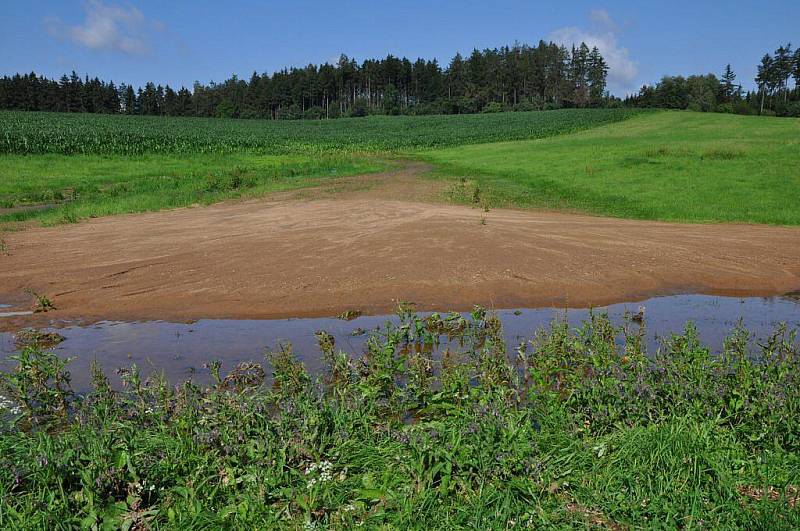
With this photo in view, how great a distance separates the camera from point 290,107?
12750cm

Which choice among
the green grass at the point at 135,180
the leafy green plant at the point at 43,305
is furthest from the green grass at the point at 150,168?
the leafy green plant at the point at 43,305

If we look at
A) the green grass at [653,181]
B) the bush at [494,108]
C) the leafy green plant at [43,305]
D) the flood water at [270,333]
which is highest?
the bush at [494,108]

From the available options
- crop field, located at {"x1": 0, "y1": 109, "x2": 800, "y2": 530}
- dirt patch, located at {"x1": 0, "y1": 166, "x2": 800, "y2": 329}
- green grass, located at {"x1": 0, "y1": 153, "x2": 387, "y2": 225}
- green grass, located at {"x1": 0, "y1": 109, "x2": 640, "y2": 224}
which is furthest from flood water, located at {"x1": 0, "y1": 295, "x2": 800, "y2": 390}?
green grass, located at {"x1": 0, "y1": 109, "x2": 640, "y2": 224}

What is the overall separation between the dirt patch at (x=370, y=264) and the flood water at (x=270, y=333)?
0.46m

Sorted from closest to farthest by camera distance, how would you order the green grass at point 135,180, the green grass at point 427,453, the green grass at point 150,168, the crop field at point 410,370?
the green grass at point 427,453 → the crop field at point 410,370 → the green grass at point 135,180 → the green grass at point 150,168

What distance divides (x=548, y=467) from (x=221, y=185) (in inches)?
819

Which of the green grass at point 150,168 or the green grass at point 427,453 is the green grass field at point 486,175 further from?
the green grass at point 427,453

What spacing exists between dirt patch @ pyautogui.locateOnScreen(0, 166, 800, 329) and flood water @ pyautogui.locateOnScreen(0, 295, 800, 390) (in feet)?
1.50

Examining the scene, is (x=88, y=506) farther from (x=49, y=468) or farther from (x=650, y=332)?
(x=650, y=332)

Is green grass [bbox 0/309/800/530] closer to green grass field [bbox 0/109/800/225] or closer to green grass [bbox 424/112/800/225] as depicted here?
green grass field [bbox 0/109/800/225]

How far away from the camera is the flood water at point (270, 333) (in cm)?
726

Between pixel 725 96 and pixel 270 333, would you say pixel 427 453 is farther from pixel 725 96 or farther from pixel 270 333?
pixel 725 96

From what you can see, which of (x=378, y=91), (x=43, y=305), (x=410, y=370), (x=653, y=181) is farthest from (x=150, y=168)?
(x=378, y=91)

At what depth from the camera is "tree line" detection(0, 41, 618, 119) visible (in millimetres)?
119775
